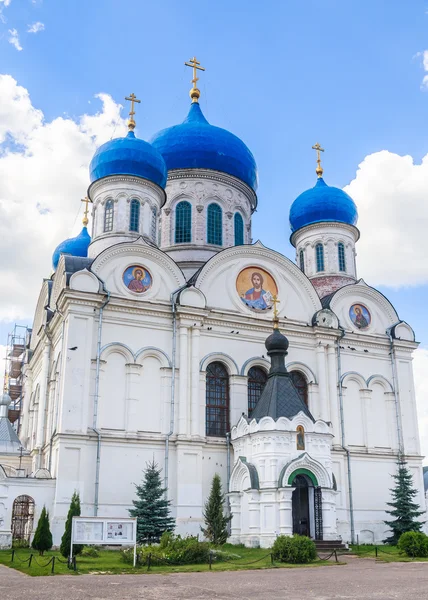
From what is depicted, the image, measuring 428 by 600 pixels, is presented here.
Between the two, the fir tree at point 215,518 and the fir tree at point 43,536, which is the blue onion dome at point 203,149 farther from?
the fir tree at point 43,536

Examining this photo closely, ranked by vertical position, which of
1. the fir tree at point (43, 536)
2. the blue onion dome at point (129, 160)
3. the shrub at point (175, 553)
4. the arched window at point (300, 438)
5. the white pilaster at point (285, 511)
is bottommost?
the shrub at point (175, 553)

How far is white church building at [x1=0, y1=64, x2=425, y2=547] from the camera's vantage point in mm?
17609

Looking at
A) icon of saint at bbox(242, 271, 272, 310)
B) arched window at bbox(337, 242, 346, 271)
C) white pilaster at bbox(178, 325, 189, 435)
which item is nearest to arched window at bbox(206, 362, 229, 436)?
white pilaster at bbox(178, 325, 189, 435)

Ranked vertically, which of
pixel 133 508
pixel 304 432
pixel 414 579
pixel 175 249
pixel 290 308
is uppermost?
pixel 175 249

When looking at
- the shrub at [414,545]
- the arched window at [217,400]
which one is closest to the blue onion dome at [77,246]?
the arched window at [217,400]

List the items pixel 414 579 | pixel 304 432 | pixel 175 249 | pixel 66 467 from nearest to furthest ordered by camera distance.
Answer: pixel 414 579
pixel 66 467
pixel 304 432
pixel 175 249

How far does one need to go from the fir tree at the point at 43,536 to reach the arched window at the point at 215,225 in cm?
1216

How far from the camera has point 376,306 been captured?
77.9ft

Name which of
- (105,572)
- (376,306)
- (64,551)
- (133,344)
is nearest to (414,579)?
(105,572)

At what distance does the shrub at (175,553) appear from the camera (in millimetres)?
12523

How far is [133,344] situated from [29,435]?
22.2 ft

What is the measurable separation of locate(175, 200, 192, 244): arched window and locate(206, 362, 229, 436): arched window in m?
5.88

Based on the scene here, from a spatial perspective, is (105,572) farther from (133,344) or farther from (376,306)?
(376,306)

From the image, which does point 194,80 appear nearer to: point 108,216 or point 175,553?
point 108,216
